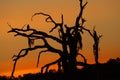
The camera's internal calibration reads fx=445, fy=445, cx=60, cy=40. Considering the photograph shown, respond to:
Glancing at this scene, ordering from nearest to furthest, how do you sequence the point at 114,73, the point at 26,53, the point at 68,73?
the point at 114,73 → the point at 68,73 → the point at 26,53

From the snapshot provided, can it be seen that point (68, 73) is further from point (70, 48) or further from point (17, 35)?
point (17, 35)

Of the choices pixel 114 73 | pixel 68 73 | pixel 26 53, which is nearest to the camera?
pixel 114 73

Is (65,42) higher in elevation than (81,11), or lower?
lower

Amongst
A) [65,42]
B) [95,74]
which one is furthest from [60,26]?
[95,74]

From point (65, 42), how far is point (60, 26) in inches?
52.5

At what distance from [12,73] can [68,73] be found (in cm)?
446

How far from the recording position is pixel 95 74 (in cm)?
2845

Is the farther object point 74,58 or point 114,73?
point 74,58

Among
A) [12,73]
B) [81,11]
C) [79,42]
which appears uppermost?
[81,11]

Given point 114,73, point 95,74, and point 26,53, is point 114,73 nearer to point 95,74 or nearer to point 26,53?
point 95,74

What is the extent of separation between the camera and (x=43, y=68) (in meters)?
32.1

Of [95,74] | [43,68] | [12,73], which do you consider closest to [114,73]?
[95,74]

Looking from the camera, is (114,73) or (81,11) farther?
(81,11)

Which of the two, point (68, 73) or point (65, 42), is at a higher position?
point (65, 42)
